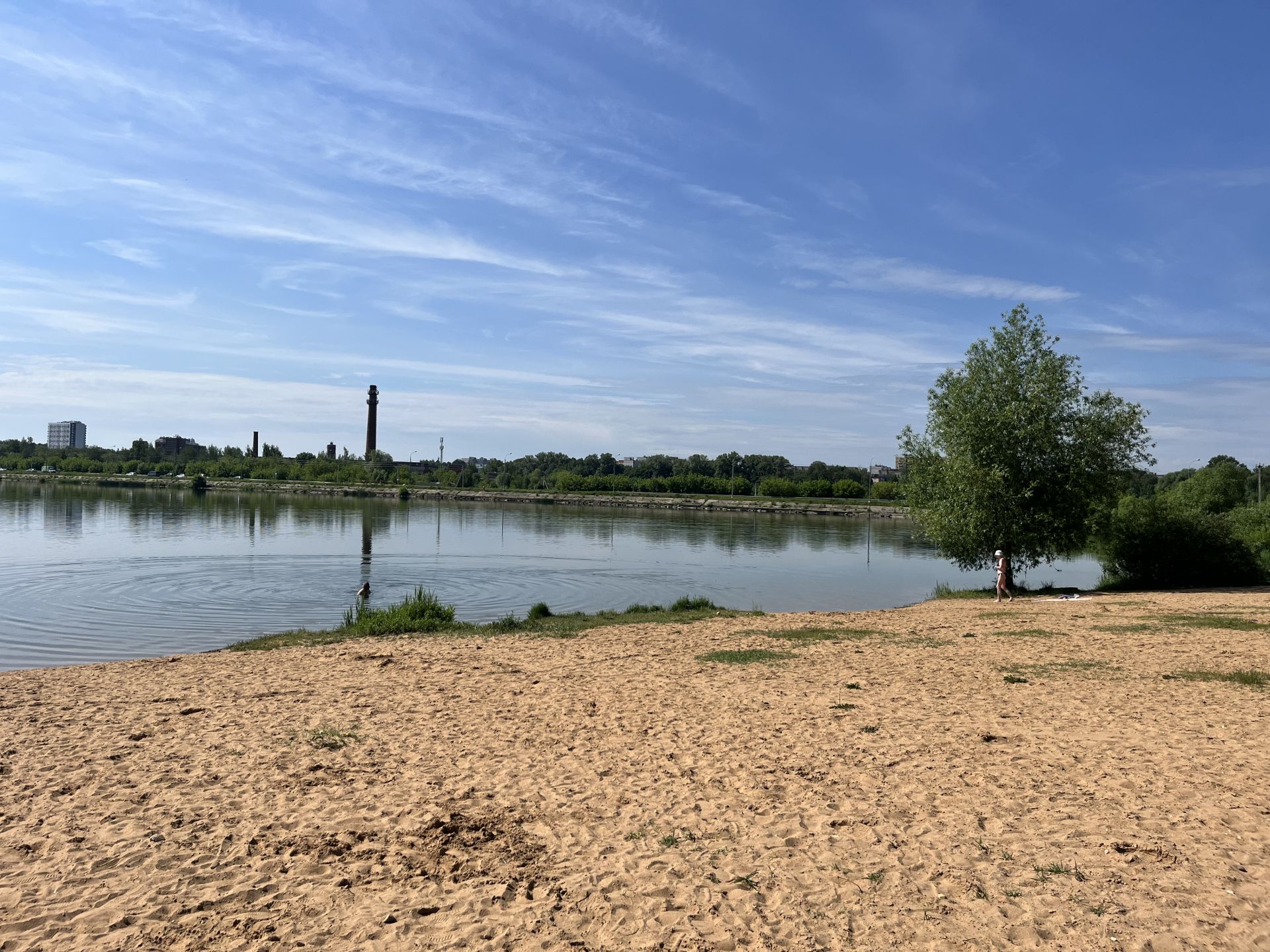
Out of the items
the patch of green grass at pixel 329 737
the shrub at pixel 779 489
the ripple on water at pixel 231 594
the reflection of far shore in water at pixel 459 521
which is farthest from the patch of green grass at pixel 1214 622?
the shrub at pixel 779 489

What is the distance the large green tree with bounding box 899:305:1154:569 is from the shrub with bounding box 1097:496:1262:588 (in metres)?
1.62

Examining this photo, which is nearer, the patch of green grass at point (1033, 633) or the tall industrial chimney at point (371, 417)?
the patch of green grass at point (1033, 633)

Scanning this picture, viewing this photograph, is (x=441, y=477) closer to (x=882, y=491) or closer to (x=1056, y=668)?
(x=882, y=491)

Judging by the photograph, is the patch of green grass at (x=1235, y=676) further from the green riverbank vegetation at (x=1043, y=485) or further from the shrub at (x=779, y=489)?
the shrub at (x=779, y=489)

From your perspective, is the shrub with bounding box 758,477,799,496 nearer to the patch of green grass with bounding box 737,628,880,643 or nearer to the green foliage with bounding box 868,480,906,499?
the green foliage with bounding box 868,480,906,499

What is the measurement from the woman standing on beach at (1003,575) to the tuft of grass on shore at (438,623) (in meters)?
9.18

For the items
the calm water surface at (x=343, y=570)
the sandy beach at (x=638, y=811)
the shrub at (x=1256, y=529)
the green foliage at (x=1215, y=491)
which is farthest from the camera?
the green foliage at (x=1215, y=491)

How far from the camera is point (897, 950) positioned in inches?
214

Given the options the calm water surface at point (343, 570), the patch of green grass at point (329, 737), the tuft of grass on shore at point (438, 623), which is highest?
the patch of green grass at point (329, 737)

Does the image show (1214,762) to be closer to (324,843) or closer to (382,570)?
(324,843)

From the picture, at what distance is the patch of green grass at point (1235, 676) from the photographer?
41.2 ft

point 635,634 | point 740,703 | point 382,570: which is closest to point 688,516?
point 382,570

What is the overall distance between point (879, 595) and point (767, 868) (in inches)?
1158

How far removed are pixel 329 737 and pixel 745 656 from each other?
8.00 metres
